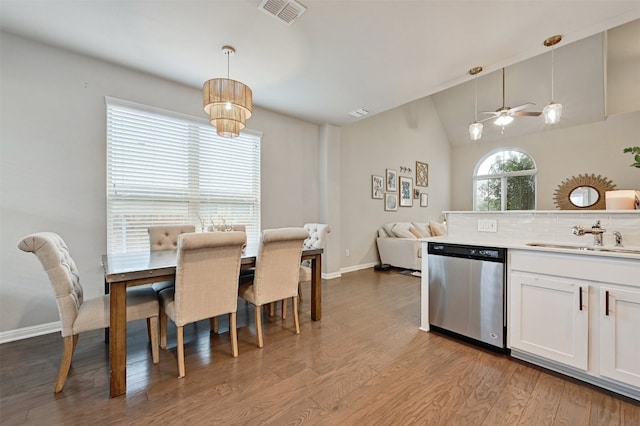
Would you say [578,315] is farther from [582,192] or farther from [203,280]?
[582,192]

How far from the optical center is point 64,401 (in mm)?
1660

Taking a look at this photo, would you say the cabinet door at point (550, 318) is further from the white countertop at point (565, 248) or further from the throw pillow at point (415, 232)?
the throw pillow at point (415, 232)

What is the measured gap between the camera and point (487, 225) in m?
2.58

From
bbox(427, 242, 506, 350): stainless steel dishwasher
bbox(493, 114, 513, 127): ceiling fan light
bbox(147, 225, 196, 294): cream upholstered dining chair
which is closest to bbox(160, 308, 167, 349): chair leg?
bbox(147, 225, 196, 294): cream upholstered dining chair

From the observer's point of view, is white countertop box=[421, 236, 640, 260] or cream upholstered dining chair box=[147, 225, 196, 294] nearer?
white countertop box=[421, 236, 640, 260]

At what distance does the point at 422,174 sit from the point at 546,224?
5.30 meters

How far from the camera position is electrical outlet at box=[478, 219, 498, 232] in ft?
8.33

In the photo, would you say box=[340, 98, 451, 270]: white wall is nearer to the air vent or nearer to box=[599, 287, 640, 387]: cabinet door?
the air vent

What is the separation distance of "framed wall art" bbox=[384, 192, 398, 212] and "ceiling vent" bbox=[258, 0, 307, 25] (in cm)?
447

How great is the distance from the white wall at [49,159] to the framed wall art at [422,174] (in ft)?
19.9

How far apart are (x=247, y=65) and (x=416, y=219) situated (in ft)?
18.3

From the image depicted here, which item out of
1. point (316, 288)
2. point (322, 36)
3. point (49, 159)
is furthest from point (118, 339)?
point (322, 36)

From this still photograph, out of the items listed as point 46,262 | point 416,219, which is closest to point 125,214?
→ point 46,262

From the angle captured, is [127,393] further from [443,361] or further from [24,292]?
[443,361]
